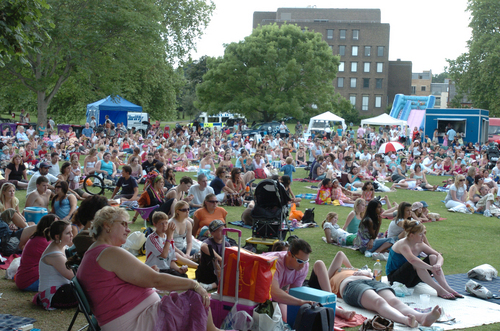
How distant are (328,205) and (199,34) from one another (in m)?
31.8

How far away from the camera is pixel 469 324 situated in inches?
219

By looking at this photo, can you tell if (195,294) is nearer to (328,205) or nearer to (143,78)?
(328,205)

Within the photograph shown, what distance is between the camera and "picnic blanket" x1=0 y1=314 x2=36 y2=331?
484cm

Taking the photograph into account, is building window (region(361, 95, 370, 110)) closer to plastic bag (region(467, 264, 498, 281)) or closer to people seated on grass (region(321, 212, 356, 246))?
people seated on grass (region(321, 212, 356, 246))

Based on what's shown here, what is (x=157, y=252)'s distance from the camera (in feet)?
20.9

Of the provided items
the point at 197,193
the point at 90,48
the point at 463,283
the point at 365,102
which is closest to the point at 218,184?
the point at 197,193

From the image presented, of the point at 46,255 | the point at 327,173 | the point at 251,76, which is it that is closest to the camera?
the point at 46,255

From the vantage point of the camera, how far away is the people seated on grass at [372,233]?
833 centimetres

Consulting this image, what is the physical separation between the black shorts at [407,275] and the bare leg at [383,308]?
1.25 m

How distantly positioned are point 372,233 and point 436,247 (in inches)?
62.9

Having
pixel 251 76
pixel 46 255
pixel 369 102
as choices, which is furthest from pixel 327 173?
pixel 369 102

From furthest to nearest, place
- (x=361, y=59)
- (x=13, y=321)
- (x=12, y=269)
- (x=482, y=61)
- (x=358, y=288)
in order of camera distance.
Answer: (x=361, y=59) < (x=482, y=61) < (x=12, y=269) < (x=358, y=288) < (x=13, y=321)

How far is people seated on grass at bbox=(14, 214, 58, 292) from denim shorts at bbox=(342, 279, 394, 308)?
354 cm

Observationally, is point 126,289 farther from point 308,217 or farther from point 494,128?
point 494,128
